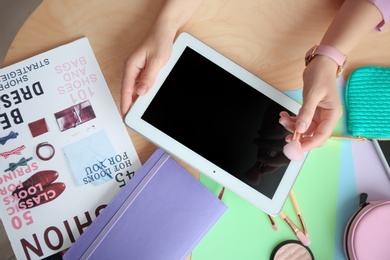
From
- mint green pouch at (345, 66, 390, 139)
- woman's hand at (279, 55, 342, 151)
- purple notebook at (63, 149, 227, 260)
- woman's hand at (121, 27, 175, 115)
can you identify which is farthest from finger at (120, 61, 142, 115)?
mint green pouch at (345, 66, 390, 139)

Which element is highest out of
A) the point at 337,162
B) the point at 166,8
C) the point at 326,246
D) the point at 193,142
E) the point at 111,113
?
Answer: the point at 166,8

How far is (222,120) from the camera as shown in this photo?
60cm

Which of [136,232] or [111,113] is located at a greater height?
[111,113]

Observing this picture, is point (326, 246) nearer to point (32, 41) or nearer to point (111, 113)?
point (111, 113)

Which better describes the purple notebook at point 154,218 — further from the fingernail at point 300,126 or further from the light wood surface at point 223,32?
the fingernail at point 300,126

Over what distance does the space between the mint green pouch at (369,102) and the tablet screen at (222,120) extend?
14 centimetres

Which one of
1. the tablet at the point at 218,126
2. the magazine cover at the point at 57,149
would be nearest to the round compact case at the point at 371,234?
the tablet at the point at 218,126

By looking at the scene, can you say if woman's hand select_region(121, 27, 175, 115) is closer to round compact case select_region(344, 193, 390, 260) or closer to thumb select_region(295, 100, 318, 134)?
thumb select_region(295, 100, 318, 134)

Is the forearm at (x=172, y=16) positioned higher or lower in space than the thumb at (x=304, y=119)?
higher

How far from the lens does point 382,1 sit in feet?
2.01

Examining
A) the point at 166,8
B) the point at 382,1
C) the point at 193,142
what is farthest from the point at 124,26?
the point at 382,1

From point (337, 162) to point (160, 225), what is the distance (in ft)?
1.15

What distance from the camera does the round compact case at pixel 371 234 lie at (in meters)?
0.57

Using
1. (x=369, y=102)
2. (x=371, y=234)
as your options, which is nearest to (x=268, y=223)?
(x=371, y=234)
